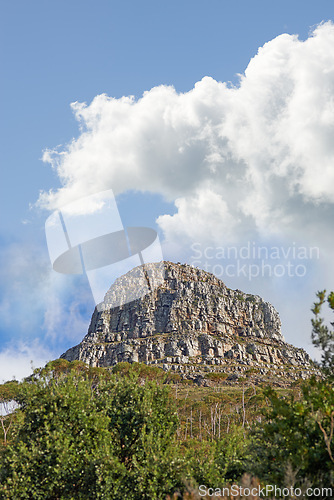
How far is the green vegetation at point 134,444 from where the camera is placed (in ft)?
43.0

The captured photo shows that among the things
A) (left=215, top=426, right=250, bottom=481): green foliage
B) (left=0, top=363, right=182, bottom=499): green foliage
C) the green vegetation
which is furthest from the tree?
(left=0, top=363, right=182, bottom=499): green foliage

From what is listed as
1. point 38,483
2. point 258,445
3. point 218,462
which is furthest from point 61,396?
point 258,445

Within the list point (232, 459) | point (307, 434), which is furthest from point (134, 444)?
point (307, 434)

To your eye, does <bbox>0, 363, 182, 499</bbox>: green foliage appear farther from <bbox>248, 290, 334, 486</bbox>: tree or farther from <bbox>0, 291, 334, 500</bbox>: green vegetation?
<bbox>248, 290, 334, 486</bbox>: tree

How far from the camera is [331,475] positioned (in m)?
11.2

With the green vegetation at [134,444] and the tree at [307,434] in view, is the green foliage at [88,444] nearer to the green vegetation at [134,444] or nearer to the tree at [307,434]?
the green vegetation at [134,444]

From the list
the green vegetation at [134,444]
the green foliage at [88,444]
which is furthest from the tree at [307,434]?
the green foliage at [88,444]

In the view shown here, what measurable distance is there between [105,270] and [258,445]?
25817 mm

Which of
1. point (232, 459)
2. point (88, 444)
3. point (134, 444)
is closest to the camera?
point (88, 444)

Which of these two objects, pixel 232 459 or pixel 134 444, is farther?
pixel 134 444

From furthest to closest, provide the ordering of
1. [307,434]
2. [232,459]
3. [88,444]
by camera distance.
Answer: [232,459], [88,444], [307,434]

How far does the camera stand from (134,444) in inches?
788

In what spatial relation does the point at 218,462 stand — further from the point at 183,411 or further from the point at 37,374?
the point at 183,411

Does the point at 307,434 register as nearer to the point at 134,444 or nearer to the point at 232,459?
the point at 232,459
